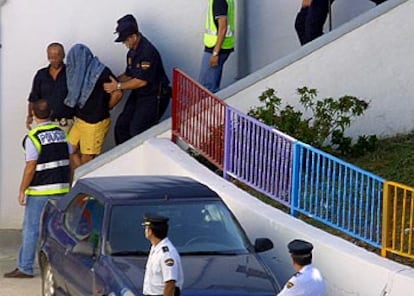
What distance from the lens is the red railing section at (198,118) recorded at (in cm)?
1105

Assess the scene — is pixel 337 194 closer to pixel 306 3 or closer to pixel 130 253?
pixel 130 253

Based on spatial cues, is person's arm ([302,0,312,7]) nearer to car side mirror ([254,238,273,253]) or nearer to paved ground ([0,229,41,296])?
paved ground ([0,229,41,296])

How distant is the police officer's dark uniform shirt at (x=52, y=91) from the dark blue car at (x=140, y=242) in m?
4.18

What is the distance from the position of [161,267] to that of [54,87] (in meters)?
6.52

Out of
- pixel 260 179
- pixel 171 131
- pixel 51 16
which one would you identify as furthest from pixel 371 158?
pixel 51 16

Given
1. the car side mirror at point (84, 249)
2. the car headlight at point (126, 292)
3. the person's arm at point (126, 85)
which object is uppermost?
the car headlight at point (126, 292)

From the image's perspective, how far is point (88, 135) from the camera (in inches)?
522

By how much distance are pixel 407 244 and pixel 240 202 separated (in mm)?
1917

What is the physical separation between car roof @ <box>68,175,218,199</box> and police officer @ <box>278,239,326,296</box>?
Result: 1702 millimetres

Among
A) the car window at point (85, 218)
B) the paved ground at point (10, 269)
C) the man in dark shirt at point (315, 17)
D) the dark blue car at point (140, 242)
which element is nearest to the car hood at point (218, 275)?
the dark blue car at point (140, 242)

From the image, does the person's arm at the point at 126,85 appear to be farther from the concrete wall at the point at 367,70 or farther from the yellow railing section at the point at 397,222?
the yellow railing section at the point at 397,222

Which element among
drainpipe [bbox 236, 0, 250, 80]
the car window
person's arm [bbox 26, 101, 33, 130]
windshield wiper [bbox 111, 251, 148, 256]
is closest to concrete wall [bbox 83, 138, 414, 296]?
windshield wiper [bbox 111, 251, 148, 256]

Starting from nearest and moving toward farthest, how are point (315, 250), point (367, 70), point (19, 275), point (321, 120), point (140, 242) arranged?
point (140, 242) → point (315, 250) → point (19, 275) → point (321, 120) → point (367, 70)

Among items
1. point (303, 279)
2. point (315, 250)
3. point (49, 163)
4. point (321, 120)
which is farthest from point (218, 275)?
point (321, 120)
